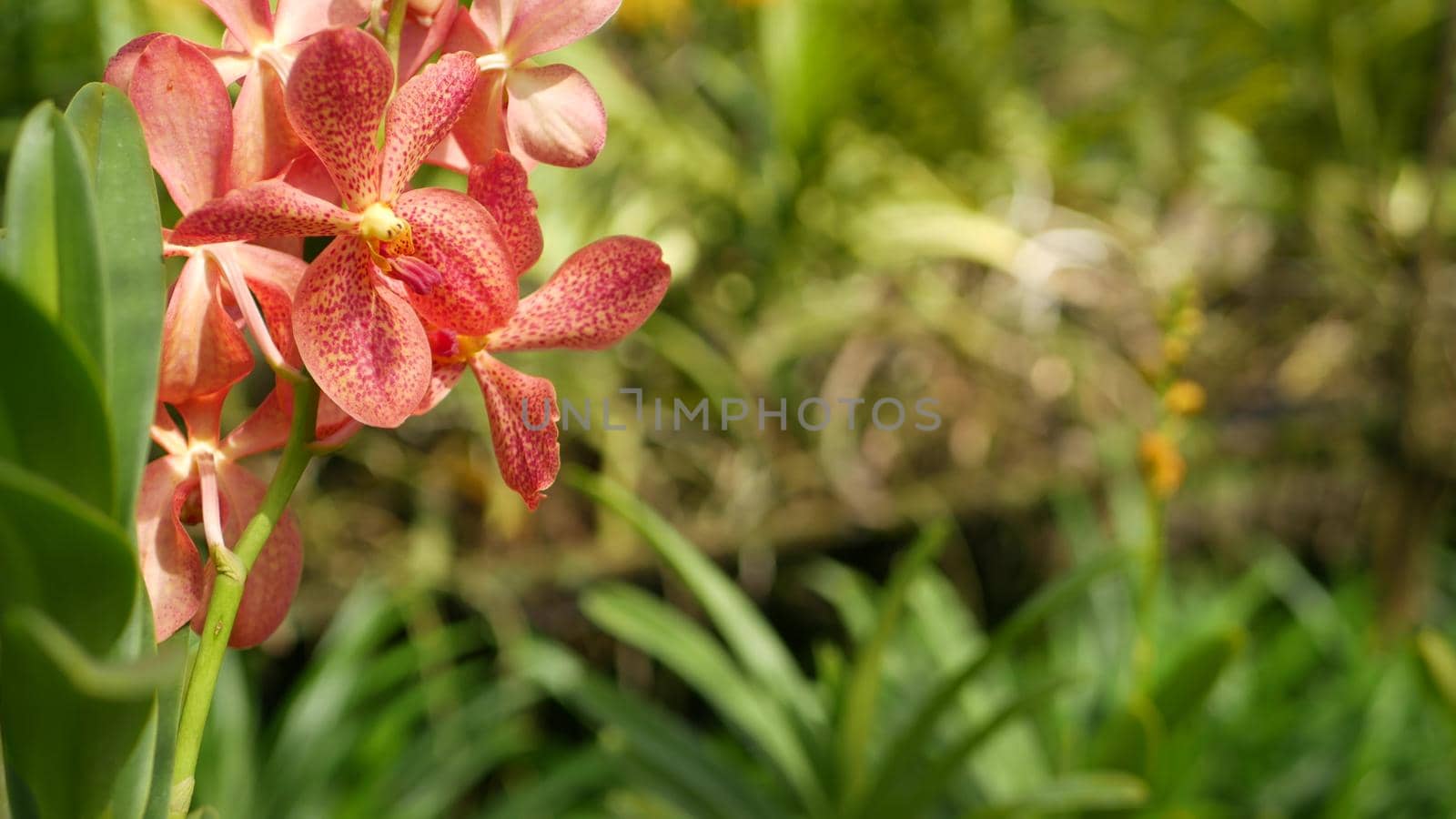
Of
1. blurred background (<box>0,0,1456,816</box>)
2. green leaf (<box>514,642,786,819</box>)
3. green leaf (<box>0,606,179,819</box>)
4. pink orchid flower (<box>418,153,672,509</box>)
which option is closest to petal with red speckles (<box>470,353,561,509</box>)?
pink orchid flower (<box>418,153,672,509</box>)

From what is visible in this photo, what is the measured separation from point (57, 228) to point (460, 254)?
3.6 inches

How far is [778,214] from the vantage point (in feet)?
4.65

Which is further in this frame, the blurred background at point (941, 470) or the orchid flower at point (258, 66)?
the blurred background at point (941, 470)

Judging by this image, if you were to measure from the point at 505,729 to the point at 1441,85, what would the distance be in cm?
120

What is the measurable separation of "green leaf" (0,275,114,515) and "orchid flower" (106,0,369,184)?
0.08 m

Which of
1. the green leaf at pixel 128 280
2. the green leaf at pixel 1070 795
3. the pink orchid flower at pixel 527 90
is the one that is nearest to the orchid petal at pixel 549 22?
the pink orchid flower at pixel 527 90

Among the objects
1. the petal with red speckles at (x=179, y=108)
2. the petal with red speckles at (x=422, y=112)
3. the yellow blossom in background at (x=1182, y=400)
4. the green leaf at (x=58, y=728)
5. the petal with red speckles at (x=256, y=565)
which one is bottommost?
the green leaf at (x=58, y=728)

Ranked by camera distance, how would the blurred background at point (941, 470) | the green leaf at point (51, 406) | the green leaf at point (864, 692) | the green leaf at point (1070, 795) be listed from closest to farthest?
the green leaf at point (51, 406) → the green leaf at point (1070, 795) → the green leaf at point (864, 692) → the blurred background at point (941, 470)

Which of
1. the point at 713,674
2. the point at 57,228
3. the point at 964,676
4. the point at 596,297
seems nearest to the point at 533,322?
the point at 596,297

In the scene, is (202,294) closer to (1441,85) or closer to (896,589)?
(896,589)

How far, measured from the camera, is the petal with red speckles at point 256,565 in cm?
28

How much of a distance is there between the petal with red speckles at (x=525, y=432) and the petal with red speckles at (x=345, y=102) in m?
0.07

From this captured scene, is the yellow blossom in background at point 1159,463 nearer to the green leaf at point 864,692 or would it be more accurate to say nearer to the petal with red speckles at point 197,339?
the green leaf at point 864,692

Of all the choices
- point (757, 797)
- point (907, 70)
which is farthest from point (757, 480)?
point (907, 70)
